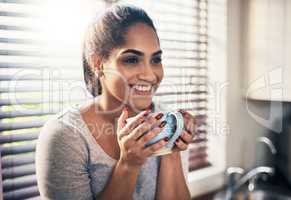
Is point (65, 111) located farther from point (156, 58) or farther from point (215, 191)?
point (215, 191)

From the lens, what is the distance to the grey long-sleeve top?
55 cm

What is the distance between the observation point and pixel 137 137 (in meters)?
0.54

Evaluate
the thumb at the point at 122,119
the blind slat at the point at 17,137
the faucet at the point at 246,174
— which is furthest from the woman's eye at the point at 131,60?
the faucet at the point at 246,174

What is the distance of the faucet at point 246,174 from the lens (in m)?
0.86

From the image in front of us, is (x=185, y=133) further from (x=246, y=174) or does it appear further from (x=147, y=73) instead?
(x=246, y=174)

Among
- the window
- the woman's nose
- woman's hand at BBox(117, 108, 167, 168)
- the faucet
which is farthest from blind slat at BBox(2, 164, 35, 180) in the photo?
the faucet

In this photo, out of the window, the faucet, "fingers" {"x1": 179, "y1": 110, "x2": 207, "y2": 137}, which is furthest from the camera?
the faucet

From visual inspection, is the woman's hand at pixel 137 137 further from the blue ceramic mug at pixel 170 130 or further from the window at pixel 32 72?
the window at pixel 32 72

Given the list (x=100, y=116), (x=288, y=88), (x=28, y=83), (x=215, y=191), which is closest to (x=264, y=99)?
(x=288, y=88)

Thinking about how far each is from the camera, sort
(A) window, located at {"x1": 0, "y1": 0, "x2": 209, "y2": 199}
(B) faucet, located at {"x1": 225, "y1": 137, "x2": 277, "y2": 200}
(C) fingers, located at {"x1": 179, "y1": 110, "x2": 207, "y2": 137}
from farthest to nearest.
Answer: (B) faucet, located at {"x1": 225, "y1": 137, "x2": 277, "y2": 200}, (C) fingers, located at {"x1": 179, "y1": 110, "x2": 207, "y2": 137}, (A) window, located at {"x1": 0, "y1": 0, "x2": 209, "y2": 199}

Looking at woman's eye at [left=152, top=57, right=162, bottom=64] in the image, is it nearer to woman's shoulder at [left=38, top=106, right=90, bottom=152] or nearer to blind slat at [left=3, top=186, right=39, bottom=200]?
woman's shoulder at [left=38, top=106, right=90, bottom=152]

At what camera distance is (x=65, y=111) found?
1.89 feet

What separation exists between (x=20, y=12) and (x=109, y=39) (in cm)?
17

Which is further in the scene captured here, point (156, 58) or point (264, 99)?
point (264, 99)
